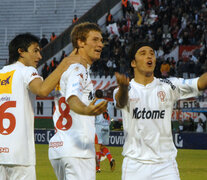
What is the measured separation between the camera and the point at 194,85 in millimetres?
6094

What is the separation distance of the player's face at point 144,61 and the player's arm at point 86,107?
158 cm

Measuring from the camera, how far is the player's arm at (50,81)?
540 cm

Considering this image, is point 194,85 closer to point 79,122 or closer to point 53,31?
point 79,122

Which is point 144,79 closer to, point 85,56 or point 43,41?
point 85,56

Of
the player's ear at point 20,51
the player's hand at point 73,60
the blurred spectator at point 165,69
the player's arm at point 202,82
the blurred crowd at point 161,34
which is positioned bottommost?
the player's arm at point 202,82

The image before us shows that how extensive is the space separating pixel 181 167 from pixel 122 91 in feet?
34.9

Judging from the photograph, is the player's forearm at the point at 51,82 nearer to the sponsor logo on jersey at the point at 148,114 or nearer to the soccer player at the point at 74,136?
the soccer player at the point at 74,136

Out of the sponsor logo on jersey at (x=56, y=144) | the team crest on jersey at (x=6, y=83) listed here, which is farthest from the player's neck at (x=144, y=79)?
the team crest on jersey at (x=6, y=83)

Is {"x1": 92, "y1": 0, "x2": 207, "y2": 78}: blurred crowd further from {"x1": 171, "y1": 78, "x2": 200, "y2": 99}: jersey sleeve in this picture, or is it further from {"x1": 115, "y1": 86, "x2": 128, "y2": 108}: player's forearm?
{"x1": 115, "y1": 86, "x2": 128, "y2": 108}: player's forearm

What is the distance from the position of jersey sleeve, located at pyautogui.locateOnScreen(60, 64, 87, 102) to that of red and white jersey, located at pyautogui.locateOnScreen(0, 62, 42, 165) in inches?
19.2

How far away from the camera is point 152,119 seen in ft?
20.5

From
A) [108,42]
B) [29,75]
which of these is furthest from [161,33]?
[29,75]

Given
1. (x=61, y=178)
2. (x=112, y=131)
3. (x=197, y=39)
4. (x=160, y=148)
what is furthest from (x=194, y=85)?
(x=197, y=39)

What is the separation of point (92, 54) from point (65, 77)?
20.9 inches
